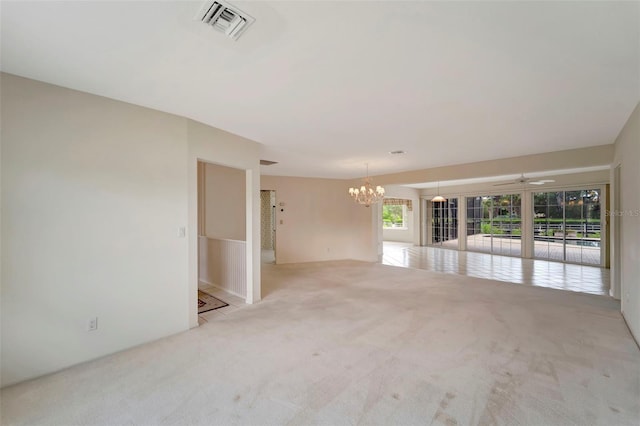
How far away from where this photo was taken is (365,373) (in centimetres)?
233

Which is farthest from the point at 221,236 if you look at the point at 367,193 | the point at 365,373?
the point at 365,373

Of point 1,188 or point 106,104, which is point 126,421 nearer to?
point 1,188

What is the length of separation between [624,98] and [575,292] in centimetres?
361

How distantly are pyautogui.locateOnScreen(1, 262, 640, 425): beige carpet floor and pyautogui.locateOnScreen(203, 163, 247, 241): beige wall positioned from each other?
7.77 feet

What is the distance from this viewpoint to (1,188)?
2125 mm

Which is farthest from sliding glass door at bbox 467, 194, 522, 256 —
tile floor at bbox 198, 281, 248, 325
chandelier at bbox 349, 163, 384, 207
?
tile floor at bbox 198, 281, 248, 325

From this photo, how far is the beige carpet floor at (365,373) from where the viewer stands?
6.15 feet

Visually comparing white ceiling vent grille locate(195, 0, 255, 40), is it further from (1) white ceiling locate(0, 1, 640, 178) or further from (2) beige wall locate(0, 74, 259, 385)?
(2) beige wall locate(0, 74, 259, 385)

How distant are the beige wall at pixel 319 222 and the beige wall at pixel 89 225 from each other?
13.9ft

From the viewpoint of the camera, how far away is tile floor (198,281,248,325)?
12.0ft

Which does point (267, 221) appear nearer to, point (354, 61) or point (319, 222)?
point (319, 222)

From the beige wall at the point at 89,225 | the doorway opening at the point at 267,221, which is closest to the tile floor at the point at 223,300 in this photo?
the beige wall at the point at 89,225

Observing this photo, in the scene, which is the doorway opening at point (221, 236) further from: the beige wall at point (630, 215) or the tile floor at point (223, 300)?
the beige wall at point (630, 215)

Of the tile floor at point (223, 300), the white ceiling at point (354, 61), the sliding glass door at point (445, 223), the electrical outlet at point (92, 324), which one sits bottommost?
the tile floor at point (223, 300)
